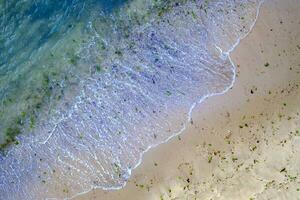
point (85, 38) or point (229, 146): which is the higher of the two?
point (85, 38)

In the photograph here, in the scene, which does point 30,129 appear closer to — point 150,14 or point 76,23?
point 76,23

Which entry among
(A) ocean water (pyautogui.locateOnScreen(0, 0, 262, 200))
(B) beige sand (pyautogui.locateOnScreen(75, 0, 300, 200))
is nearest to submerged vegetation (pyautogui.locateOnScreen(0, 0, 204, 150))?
(A) ocean water (pyautogui.locateOnScreen(0, 0, 262, 200))

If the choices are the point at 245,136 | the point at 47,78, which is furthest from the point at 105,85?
the point at 245,136

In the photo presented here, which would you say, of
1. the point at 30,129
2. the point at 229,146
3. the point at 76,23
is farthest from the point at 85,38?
the point at 229,146

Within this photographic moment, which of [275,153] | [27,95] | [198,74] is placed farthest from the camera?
[27,95]

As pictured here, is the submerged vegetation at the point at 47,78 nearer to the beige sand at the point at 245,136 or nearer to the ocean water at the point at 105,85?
the ocean water at the point at 105,85

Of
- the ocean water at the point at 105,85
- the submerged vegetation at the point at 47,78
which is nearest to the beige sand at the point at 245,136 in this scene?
the ocean water at the point at 105,85
